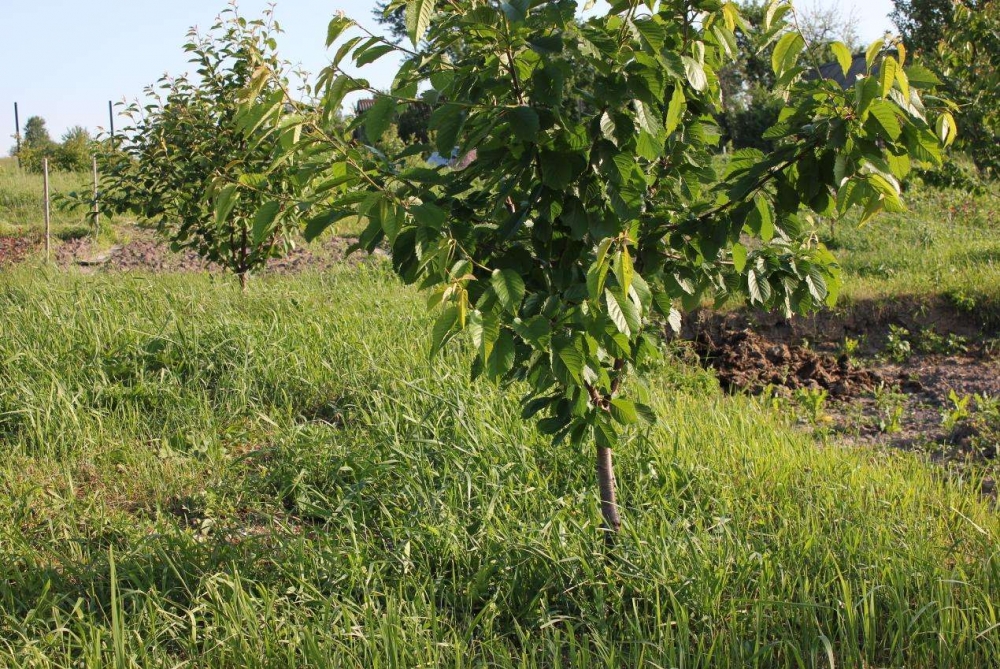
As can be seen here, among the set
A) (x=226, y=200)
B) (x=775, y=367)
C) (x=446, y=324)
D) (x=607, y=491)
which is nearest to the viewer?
(x=446, y=324)

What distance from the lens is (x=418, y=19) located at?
1.89 metres

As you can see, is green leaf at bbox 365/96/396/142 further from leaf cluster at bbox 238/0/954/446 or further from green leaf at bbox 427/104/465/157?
green leaf at bbox 427/104/465/157

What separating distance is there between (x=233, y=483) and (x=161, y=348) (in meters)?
1.81

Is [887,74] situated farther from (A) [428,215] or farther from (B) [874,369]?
(B) [874,369]

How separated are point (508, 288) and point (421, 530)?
4.37ft

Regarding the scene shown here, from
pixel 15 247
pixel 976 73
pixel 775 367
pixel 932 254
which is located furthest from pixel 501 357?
pixel 15 247

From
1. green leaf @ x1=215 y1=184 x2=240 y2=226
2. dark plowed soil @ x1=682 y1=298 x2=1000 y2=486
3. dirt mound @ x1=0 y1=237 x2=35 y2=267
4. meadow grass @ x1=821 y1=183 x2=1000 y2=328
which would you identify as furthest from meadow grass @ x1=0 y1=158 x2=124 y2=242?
green leaf @ x1=215 y1=184 x2=240 y2=226

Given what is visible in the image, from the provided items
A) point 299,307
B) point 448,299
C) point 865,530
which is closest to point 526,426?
point 865,530

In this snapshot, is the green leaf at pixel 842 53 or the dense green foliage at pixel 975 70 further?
the dense green foliage at pixel 975 70

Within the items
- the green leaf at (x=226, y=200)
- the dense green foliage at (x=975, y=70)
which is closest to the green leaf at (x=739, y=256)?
the green leaf at (x=226, y=200)

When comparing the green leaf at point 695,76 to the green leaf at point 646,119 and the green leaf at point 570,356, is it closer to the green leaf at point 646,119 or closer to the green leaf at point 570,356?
the green leaf at point 646,119

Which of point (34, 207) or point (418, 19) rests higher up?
point (418, 19)

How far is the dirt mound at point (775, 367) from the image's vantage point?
5.85 m

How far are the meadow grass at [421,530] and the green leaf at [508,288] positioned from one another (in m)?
1.04
